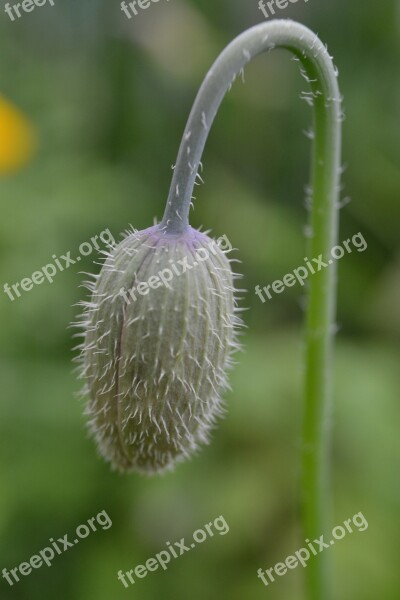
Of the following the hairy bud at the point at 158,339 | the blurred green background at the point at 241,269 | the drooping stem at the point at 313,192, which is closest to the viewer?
the drooping stem at the point at 313,192

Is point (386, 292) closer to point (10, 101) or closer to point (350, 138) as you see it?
point (350, 138)

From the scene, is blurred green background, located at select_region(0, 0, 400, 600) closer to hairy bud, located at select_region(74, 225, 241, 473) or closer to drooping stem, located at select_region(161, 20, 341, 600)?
drooping stem, located at select_region(161, 20, 341, 600)

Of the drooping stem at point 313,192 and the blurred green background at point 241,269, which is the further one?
the blurred green background at point 241,269

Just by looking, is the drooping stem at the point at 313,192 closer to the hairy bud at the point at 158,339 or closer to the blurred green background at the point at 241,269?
the hairy bud at the point at 158,339

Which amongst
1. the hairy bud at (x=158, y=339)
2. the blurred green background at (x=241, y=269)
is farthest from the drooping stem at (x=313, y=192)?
the blurred green background at (x=241, y=269)

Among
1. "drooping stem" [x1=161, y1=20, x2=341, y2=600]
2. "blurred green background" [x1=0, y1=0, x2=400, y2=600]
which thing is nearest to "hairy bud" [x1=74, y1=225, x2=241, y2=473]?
"drooping stem" [x1=161, y1=20, x2=341, y2=600]

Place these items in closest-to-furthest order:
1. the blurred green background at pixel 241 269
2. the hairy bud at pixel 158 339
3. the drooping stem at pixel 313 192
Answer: the drooping stem at pixel 313 192 → the hairy bud at pixel 158 339 → the blurred green background at pixel 241 269
